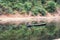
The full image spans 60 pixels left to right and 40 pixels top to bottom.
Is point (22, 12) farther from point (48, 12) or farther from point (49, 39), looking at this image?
point (49, 39)

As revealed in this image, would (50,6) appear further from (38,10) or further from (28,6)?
(28,6)

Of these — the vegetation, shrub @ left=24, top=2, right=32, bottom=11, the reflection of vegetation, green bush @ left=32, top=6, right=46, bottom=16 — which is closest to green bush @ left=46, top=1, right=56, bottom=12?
the vegetation

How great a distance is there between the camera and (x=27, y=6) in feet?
196

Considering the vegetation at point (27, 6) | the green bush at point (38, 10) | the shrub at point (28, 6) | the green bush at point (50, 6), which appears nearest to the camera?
the vegetation at point (27, 6)

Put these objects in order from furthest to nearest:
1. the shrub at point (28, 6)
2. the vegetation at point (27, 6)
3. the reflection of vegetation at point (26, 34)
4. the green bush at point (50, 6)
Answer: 1. the green bush at point (50, 6)
2. the shrub at point (28, 6)
3. the vegetation at point (27, 6)
4. the reflection of vegetation at point (26, 34)

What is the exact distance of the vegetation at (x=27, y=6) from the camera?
55.7m

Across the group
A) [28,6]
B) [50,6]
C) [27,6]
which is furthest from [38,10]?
[50,6]

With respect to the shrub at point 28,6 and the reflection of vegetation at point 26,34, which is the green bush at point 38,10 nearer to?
the shrub at point 28,6

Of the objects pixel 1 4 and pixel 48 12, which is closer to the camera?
pixel 1 4

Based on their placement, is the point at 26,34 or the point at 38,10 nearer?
the point at 26,34

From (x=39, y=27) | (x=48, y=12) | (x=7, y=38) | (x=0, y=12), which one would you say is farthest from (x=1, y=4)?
(x=7, y=38)

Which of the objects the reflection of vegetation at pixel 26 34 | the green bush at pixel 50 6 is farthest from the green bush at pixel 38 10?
the reflection of vegetation at pixel 26 34

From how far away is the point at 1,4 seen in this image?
55.7 meters

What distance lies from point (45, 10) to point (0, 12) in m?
14.0
